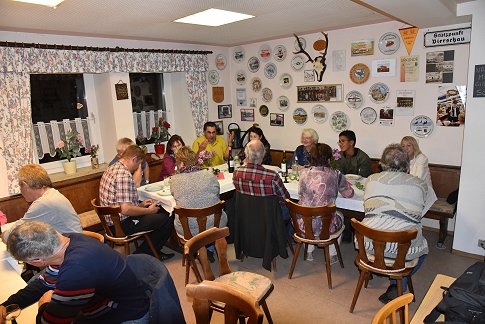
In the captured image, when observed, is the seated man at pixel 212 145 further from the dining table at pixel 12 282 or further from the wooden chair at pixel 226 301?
the wooden chair at pixel 226 301

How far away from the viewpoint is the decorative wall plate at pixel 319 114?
16.0ft

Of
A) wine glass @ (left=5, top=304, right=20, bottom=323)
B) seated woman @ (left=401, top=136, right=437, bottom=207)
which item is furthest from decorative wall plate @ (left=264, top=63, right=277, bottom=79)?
wine glass @ (left=5, top=304, right=20, bottom=323)

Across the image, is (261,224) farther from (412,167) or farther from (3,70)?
(3,70)

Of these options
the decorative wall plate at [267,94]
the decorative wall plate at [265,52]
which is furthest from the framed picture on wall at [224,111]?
the decorative wall plate at [265,52]

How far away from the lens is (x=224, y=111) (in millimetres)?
5855

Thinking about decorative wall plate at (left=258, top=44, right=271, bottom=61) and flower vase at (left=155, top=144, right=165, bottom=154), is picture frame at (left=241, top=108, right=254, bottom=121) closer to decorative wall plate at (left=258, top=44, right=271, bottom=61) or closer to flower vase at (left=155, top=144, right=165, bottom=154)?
decorative wall plate at (left=258, top=44, right=271, bottom=61)

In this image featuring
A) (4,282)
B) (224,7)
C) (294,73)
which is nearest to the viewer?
(4,282)

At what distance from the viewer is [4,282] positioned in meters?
2.03

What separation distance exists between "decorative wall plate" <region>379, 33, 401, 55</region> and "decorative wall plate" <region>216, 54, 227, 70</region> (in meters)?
2.46

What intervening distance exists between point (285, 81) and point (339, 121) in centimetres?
104

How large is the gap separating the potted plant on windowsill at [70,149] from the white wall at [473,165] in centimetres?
433

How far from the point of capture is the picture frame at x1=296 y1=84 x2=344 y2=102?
470 cm

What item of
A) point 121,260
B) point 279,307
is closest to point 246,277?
point 279,307

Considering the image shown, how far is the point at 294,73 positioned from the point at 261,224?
2.78m
